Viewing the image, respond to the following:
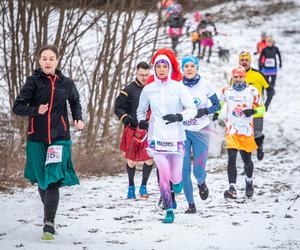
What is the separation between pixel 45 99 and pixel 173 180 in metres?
1.97

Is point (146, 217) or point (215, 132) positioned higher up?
point (215, 132)

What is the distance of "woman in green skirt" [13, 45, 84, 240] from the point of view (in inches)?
255

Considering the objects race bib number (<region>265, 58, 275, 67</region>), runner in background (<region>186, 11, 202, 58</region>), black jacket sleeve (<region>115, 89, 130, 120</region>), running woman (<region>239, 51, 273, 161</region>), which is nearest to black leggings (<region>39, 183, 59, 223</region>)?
black jacket sleeve (<region>115, 89, 130, 120</region>)

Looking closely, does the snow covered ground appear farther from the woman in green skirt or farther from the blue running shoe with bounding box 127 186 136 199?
the woman in green skirt

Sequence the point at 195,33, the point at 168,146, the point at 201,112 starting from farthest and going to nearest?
the point at 195,33, the point at 201,112, the point at 168,146

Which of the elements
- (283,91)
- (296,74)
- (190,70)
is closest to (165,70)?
(190,70)

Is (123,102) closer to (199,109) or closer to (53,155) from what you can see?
(199,109)

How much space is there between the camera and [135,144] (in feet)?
31.9

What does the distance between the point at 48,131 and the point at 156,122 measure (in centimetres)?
155

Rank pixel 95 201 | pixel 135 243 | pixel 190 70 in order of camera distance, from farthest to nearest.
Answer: pixel 95 201
pixel 190 70
pixel 135 243

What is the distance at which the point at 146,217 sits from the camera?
791 centimetres

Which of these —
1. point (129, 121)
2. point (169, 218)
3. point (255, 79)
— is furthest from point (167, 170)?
point (255, 79)

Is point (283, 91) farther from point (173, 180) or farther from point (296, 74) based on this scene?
point (173, 180)

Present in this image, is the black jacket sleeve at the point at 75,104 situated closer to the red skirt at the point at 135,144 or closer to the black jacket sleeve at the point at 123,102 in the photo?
the black jacket sleeve at the point at 123,102
